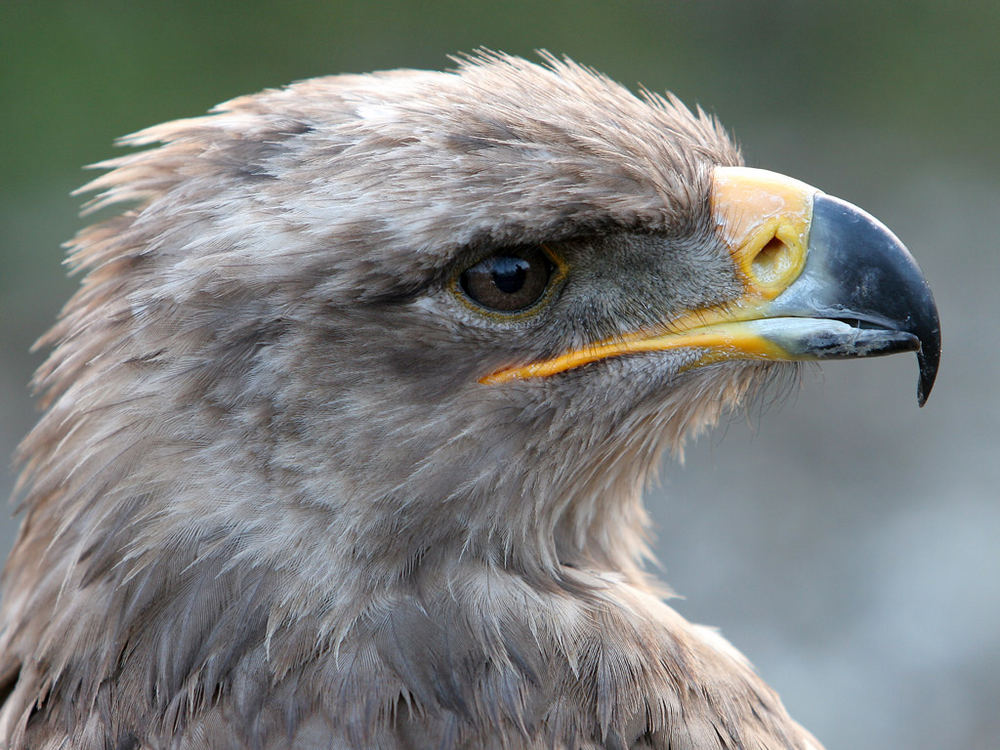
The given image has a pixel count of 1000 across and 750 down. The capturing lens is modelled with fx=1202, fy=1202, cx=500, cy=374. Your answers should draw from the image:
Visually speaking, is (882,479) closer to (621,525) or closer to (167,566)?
(621,525)

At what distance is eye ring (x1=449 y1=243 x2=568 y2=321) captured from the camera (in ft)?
8.71

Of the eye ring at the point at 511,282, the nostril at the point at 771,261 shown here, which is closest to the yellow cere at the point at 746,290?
the nostril at the point at 771,261

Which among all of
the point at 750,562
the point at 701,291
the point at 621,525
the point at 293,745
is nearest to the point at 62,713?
the point at 293,745

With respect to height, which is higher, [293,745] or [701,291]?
[701,291]

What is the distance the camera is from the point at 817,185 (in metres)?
9.62

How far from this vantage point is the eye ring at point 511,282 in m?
2.65

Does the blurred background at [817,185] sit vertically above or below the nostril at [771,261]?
below

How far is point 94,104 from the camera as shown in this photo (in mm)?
9914

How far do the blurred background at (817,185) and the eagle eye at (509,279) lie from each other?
456cm

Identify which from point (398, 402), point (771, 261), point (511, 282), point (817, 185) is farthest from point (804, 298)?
point (817, 185)

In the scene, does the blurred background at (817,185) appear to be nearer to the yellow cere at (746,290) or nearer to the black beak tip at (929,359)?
the black beak tip at (929,359)

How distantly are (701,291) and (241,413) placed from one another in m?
1.09

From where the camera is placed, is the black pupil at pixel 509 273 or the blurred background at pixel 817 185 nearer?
the black pupil at pixel 509 273

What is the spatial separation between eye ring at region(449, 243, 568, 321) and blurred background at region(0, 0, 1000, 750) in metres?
4.54
